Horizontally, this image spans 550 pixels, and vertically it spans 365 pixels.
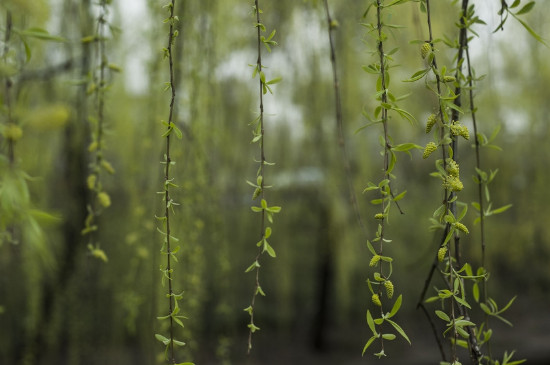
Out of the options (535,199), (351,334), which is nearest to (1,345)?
(351,334)

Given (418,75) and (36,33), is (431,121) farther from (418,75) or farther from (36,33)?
(36,33)

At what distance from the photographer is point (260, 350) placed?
3875 mm

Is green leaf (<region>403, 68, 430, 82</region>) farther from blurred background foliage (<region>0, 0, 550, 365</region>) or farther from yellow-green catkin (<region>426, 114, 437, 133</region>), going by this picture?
blurred background foliage (<region>0, 0, 550, 365</region>)

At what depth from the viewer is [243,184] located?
3068 mm

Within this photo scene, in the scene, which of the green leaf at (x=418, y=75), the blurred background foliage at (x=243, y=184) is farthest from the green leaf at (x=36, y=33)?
the blurred background foliage at (x=243, y=184)

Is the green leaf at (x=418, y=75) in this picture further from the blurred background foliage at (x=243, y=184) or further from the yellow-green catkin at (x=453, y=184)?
the blurred background foliage at (x=243, y=184)

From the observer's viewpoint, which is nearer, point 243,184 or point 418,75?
point 418,75

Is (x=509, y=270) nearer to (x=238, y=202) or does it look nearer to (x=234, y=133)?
(x=238, y=202)

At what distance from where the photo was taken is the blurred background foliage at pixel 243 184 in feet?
5.19

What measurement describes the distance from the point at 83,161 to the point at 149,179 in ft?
2.02

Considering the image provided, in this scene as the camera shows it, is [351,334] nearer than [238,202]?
No

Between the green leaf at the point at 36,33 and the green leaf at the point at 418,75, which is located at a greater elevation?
the green leaf at the point at 36,33

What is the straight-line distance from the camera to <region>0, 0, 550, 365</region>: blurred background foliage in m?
1.58

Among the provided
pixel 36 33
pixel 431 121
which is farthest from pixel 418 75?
pixel 36 33
